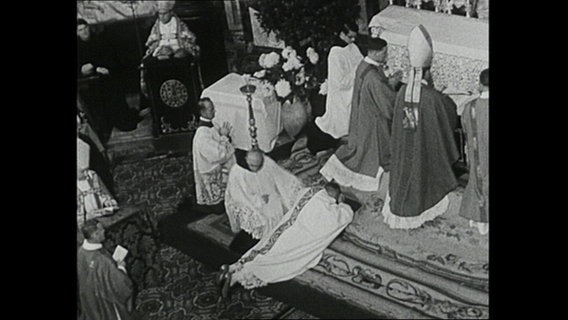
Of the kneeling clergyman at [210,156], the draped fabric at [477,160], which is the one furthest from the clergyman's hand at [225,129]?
the draped fabric at [477,160]

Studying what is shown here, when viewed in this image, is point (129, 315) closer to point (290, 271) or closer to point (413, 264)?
point (290, 271)

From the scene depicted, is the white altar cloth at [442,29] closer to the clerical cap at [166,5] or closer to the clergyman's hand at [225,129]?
the clergyman's hand at [225,129]

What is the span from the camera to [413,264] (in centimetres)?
374

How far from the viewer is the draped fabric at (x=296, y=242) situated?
12.7 feet

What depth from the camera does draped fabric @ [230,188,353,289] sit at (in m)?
3.88

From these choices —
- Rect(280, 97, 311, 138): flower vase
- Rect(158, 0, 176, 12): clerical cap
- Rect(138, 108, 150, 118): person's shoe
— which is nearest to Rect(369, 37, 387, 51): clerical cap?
Rect(280, 97, 311, 138): flower vase

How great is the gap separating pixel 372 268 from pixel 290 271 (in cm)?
38

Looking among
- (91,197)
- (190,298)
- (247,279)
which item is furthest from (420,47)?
(91,197)

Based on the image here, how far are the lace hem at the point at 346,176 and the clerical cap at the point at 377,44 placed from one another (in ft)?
1.74

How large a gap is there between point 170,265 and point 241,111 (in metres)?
0.81

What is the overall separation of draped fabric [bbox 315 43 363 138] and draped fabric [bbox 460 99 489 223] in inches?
21.1

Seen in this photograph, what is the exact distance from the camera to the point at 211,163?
401 centimetres

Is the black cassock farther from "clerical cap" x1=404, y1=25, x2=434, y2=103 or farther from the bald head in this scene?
"clerical cap" x1=404, y1=25, x2=434, y2=103

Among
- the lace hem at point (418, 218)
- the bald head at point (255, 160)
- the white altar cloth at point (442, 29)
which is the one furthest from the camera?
the bald head at point (255, 160)
